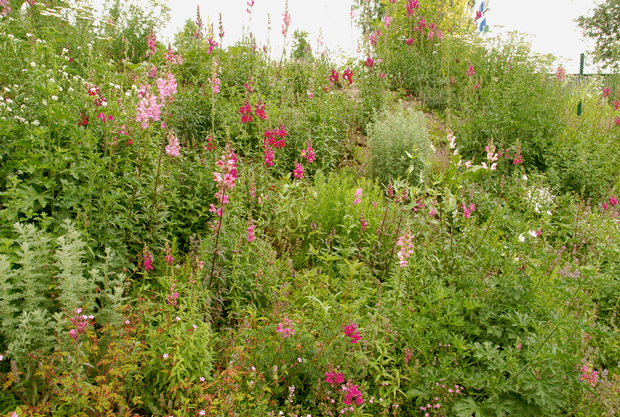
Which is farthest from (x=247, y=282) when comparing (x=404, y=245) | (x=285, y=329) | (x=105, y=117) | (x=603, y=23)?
(x=603, y=23)

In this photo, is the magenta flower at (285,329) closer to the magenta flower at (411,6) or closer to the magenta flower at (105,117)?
the magenta flower at (105,117)

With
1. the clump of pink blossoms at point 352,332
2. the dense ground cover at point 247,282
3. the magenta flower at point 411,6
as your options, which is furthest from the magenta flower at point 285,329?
the magenta flower at point 411,6

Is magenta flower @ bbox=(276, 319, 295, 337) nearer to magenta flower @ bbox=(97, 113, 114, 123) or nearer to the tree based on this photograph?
magenta flower @ bbox=(97, 113, 114, 123)

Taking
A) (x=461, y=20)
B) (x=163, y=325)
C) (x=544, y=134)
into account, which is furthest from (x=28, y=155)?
(x=461, y=20)

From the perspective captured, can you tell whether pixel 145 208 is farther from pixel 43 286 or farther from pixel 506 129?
pixel 506 129

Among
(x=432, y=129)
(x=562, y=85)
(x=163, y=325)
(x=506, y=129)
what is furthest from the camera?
(x=562, y=85)

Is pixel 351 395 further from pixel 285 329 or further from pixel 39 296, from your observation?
pixel 39 296

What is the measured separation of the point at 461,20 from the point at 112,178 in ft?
32.4

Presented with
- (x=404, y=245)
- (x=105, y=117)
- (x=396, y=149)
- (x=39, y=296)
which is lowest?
(x=39, y=296)

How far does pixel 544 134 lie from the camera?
6.48 metres

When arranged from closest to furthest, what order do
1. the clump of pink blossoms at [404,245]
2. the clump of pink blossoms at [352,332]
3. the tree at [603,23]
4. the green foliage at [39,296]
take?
the green foliage at [39,296], the clump of pink blossoms at [352,332], the clump of pink blossoms at [404,245], the tree at [603,23]

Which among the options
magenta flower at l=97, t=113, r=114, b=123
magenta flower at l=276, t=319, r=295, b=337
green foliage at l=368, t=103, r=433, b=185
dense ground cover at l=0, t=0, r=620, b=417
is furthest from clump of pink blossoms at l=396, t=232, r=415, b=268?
green foliage at l=368, t=103, r=433, b=185

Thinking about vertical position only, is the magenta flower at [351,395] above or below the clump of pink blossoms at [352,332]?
below

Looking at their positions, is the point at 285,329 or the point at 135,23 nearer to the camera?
the point at 285,329
